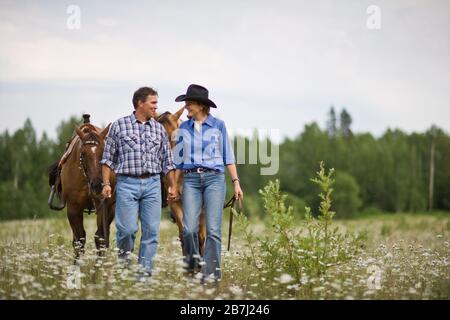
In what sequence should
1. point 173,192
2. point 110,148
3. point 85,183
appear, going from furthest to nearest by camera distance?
point 85,183 < point 173,192 < point 110,148

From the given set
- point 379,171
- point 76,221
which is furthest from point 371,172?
point 76,221

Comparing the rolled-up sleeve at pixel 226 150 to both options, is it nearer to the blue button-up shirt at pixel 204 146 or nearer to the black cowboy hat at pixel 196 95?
the blue button-up shirt at pixel 204 146

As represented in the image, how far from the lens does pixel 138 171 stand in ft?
22.6

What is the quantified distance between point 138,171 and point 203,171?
0.75 m

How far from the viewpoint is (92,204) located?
9.06m

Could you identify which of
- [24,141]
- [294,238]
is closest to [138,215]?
[294,238]

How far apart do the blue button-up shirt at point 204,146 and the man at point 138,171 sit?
184mm

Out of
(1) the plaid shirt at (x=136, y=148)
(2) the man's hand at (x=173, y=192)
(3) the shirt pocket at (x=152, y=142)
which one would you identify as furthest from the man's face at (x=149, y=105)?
(2) the man's hand at (x=173, y=192)

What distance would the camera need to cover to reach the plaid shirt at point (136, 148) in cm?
693

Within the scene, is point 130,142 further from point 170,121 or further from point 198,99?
point 170,121

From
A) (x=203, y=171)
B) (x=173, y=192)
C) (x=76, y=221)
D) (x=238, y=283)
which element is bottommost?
(x=238, y=283)

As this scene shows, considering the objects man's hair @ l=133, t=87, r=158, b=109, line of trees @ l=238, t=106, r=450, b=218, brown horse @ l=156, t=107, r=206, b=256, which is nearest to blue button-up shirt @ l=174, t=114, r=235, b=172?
man's hair @ l=133, t=87, r=158, b=109
